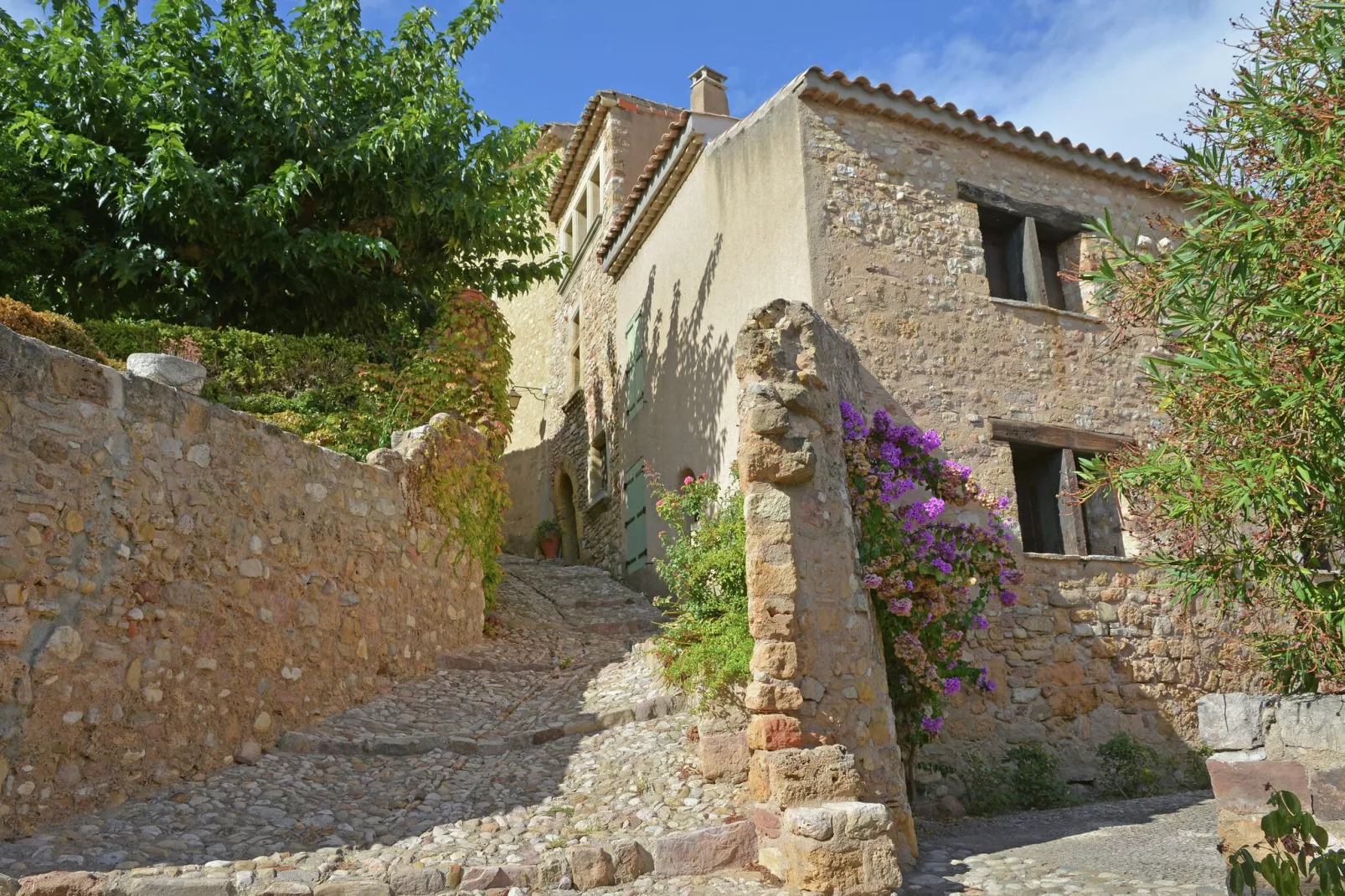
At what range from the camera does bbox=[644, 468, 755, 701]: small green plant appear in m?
5.98

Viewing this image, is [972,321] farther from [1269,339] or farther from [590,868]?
[590,868]

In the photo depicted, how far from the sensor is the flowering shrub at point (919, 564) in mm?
6449

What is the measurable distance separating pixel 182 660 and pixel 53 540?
100cm

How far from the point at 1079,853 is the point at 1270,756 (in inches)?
52.6

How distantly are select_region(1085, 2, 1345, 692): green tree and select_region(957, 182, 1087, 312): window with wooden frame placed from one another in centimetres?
379

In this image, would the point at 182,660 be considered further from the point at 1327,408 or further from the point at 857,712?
the point at 1327,408

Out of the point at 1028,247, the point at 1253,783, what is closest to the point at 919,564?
the point at 1253,783

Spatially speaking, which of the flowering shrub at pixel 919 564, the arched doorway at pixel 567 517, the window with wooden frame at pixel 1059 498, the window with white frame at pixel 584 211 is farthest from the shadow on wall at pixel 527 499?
the flowering shrub at pixel 919 564

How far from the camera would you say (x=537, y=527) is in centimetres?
1628

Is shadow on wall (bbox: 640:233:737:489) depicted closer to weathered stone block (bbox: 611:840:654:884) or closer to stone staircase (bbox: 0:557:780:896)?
stone staircase (bbox: 0:557:780:896)

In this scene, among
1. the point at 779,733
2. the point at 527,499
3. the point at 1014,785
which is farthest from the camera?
the point at 527,499

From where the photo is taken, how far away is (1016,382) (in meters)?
8.74

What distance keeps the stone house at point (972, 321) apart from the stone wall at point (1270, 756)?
2.98 m

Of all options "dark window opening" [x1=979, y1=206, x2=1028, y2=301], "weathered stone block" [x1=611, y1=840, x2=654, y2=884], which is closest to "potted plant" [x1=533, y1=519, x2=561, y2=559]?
"dark window opening" [x1=979, y1=206, x2=1028, y2=301]
